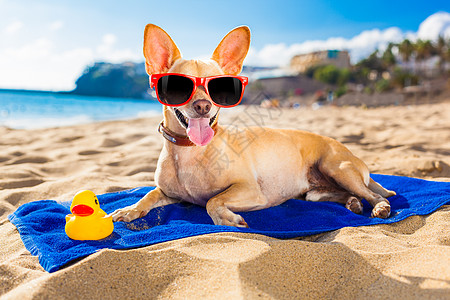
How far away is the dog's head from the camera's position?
231 cm

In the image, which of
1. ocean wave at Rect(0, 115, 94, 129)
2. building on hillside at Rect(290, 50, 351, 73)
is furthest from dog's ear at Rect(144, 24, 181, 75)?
building on hillside at Rect(290, 50, 351, 73)

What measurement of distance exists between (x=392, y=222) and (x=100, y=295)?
193 cm

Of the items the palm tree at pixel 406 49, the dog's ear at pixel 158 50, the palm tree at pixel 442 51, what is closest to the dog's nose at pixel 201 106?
the dog's ear at pixel 158 50

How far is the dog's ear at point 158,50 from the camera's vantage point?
2.42 m

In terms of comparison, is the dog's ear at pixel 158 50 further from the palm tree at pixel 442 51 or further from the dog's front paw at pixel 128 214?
the palm tree at pixel 442 51

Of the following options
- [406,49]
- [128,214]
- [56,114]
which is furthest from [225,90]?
[406,49]

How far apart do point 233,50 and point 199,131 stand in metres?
0.76

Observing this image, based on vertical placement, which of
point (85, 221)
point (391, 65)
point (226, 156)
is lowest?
point (85, 221)

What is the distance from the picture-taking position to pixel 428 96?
116ft

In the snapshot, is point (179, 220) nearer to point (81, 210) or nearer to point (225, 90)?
point (81, 210)

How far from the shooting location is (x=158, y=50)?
248cm

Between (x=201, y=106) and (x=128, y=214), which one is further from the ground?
(x=201, y=106)

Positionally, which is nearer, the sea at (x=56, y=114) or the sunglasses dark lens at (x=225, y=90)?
the sunglasses dark lens at (x=225, y=90)

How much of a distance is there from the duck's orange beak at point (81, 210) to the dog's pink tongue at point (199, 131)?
2.54ft
